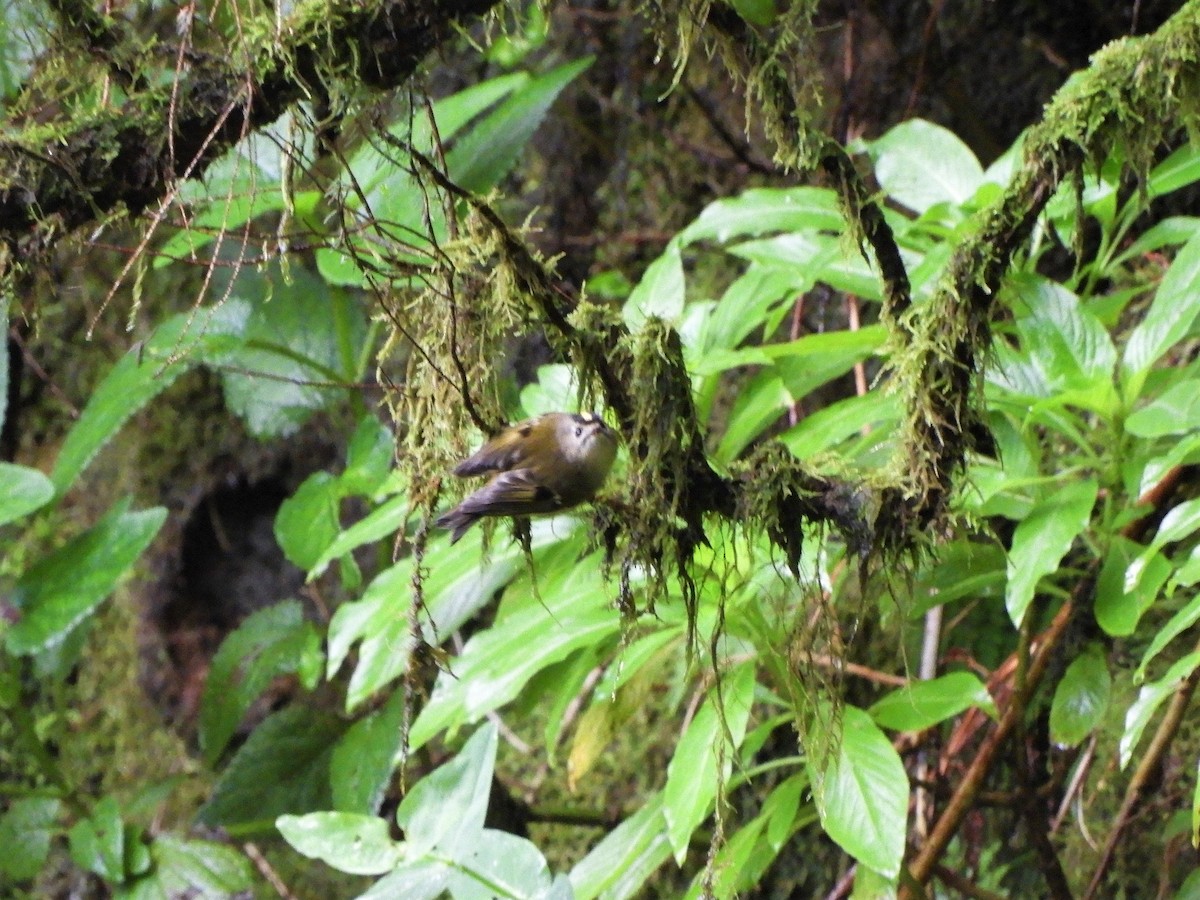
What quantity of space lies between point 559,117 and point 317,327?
101 cm

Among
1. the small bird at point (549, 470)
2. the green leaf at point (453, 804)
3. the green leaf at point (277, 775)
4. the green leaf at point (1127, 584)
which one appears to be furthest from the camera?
the green leaf at point (277, 775)

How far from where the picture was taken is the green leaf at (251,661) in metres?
1.93

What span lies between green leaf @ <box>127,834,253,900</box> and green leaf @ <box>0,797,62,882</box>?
0.69 feet

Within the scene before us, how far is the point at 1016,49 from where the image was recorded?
7.04 feet

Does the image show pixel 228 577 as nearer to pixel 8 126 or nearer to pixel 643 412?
pixel 8 126

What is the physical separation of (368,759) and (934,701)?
0.96 metres

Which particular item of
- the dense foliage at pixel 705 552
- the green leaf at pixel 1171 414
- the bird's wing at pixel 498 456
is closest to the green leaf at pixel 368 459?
the dense foliage at pixel 705 552

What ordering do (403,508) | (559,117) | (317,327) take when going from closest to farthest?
(403,508) < (317,327) < (559,117)

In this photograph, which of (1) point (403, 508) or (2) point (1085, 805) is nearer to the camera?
(1) point (403, 508)

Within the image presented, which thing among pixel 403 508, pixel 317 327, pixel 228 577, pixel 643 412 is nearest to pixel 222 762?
pixel 228 577

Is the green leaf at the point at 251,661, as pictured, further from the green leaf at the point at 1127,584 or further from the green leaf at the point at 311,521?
the green leaf at the point at 1127,584

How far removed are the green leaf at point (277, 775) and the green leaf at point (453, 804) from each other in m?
0.75

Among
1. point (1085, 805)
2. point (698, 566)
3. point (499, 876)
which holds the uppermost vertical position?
point (698, 566)

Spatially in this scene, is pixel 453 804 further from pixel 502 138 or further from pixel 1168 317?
pixel 502 138
